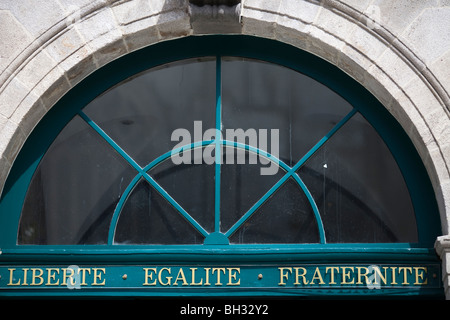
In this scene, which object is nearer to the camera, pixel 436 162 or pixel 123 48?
pixel 436 162

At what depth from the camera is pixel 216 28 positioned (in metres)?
8.82

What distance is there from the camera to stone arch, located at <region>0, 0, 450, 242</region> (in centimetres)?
834

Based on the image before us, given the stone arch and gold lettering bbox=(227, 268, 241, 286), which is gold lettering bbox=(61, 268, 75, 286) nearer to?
the stone arch

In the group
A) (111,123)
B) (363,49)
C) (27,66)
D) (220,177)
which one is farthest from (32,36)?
(363,49)

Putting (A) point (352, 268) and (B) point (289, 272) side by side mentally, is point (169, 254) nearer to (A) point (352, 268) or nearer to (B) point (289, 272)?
(B) point (289, 272)

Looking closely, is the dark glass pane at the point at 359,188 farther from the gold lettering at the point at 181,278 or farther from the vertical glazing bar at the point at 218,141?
the gold lettering at the point at 181,278

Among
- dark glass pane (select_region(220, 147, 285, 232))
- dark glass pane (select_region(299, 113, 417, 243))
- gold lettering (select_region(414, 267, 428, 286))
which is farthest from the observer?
dark glass pane (select_region(220, 147, 285, 232))

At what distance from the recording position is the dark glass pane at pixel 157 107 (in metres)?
8.90

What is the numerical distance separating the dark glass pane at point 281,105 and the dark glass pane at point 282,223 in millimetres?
345

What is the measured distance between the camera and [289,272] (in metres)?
8.40

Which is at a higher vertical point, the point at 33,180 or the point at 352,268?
the point at 33,180

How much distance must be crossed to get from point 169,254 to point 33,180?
4.54 ft

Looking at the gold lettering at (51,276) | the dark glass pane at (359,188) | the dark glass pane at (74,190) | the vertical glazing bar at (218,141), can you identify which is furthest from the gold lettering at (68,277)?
the dark glass pane at (359,188)

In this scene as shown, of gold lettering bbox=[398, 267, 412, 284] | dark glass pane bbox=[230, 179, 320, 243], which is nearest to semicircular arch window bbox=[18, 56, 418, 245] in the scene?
dark glass pane bbox=[230, 179, 320, 243]
